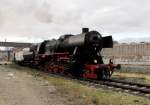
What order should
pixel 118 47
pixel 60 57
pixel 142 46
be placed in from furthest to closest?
1. pixel 118 47
2. pixel 142 46
3. pixel 60 57

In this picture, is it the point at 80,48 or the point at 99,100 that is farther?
the point at 80,48

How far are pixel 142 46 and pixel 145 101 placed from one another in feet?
265

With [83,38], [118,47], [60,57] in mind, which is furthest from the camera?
[118,47]

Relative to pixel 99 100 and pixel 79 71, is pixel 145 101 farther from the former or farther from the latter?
pixel 79 71

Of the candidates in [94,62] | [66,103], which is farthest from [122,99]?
[94,62]

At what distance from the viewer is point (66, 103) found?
14414mm

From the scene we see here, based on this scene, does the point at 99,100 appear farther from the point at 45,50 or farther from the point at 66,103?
the point at 45,50

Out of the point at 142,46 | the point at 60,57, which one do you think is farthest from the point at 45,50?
the point at 142,46

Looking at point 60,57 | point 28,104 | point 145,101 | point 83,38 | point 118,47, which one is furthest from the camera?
point 118,47

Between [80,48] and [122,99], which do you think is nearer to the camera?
[122,99]

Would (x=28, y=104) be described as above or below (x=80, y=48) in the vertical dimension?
below

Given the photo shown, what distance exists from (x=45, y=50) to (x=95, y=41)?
1204cm

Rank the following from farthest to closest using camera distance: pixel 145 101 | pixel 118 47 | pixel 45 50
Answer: pixel 118 47 < pixel 45 50 < pixel 145 101

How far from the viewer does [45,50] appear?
4031 cm
